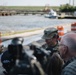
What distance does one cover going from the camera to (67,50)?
2.74 meters

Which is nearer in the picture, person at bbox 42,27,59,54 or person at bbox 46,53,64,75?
person at bbox 46,53,64,75

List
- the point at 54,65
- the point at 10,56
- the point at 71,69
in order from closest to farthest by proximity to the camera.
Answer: the point at 71,69, the point at 54,65, the point at 10,56

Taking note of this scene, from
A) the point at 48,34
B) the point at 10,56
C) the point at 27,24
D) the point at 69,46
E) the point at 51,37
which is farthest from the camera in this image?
the point at 27,24

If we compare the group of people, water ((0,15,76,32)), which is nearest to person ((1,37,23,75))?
the group of people

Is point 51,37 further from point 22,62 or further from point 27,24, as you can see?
point 27,24

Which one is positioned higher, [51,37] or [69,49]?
[69,49]

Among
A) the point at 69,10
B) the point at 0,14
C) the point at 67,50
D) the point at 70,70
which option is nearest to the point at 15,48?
the point at 67,50

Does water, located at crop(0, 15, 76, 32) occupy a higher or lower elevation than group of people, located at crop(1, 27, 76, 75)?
lower

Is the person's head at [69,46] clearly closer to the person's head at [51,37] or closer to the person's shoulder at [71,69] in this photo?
the person's shoulder at [71,69]

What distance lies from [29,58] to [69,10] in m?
123

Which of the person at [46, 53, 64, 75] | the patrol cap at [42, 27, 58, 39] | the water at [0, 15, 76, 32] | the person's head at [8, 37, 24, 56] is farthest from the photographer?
the water at [0, 15, 76, 32]

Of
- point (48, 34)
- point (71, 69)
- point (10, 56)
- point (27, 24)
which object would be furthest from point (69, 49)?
point (27, 24)

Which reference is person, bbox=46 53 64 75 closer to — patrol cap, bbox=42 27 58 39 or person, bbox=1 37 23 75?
person, bbox=1 37 23 75

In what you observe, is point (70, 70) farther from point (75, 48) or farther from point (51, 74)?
point (51, 74)
